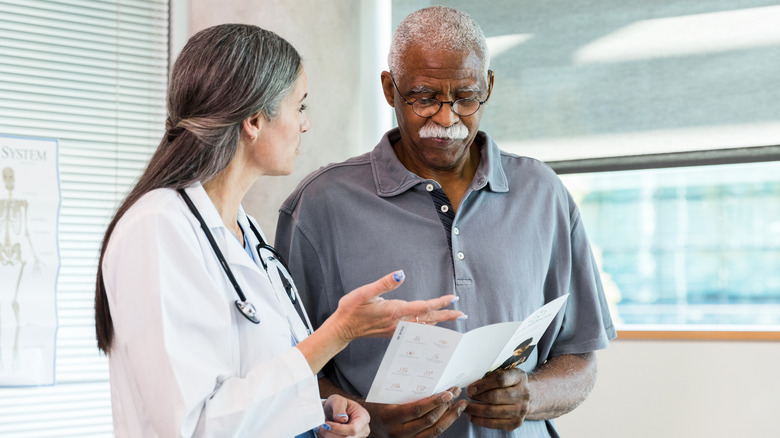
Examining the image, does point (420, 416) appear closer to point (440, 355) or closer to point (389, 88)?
point (440, 355)

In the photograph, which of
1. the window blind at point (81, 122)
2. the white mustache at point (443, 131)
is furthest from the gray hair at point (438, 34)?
the window blind at point (81, 122)

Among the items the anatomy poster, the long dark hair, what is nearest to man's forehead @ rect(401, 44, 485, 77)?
the long dark hair

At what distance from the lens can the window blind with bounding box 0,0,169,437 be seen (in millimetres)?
2518

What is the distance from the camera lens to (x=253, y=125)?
55.0 inches

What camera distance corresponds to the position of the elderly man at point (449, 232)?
5.65 ft

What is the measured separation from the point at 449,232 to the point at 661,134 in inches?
51.2

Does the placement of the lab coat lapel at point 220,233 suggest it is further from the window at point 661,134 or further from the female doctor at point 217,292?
the window at point 661,134

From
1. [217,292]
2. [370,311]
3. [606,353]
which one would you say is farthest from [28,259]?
[606,353]

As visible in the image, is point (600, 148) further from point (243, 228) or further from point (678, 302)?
point (243, 228)

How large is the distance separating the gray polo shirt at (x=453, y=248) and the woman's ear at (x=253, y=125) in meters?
Result: 0.43

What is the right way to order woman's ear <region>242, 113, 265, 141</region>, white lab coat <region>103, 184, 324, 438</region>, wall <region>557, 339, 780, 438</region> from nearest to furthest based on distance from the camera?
white lab coat <region>103, 184, 324, 438</region>
woman's ear <region>242, 113, 265, 141</region>
wall <region>557, 339, 780, 438</region>

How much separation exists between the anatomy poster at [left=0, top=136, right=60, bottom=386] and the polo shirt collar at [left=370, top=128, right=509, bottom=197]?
4.41 ft

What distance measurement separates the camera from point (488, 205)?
5.90 ft

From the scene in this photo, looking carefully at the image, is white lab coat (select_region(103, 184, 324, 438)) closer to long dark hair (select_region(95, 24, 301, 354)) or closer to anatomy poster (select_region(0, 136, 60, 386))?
long dark hair (select_region(95, 24, 301, 354))
